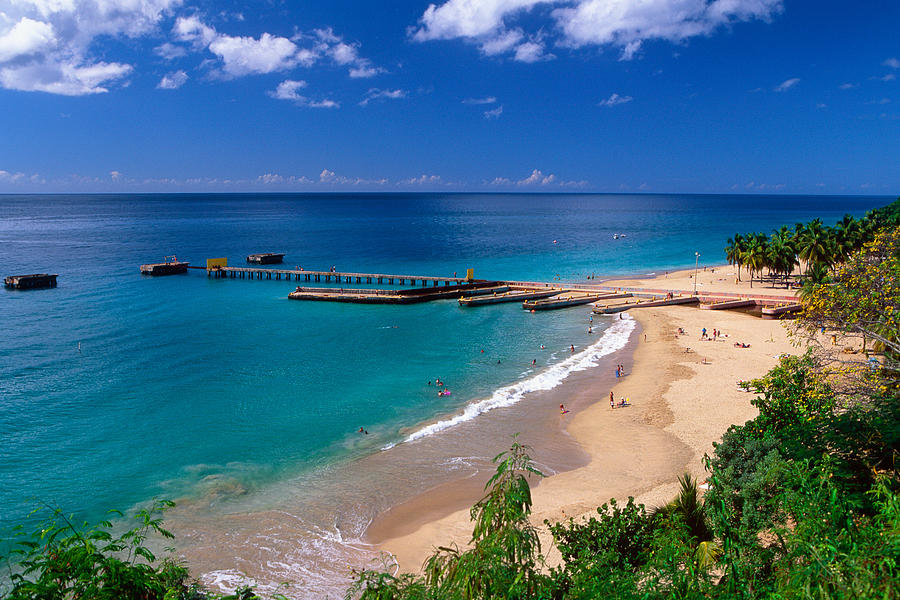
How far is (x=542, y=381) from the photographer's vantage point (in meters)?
44.4

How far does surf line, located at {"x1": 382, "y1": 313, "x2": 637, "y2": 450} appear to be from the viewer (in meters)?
35.5

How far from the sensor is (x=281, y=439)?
33.8m

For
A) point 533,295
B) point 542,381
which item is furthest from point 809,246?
point 542,381

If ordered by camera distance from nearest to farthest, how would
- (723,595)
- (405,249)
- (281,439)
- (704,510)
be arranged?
(723,595)
(704,510)
(281,439)
(405,249)

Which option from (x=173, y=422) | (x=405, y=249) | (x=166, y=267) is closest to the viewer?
(x=173, y=422)

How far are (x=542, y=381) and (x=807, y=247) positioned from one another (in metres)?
50.6

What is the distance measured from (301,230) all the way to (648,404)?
17559 cm

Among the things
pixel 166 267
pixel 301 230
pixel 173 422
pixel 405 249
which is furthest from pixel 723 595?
pixel 301 230

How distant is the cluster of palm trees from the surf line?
28440 mm

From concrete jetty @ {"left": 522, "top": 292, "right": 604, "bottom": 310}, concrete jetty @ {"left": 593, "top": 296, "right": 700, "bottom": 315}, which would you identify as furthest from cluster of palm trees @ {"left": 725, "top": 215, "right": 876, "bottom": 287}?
concrete jetty @ {"left": 522, "top": 292, "right": 604, "bottom": 310}

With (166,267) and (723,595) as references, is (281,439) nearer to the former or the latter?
(723,595)

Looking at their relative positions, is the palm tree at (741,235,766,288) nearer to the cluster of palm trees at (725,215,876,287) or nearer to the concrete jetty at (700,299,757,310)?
the cluster of palm trees at (725,215,876,287)

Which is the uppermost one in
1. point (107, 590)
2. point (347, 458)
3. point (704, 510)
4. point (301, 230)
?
point (301, 230)

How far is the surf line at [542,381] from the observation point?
117 ft
